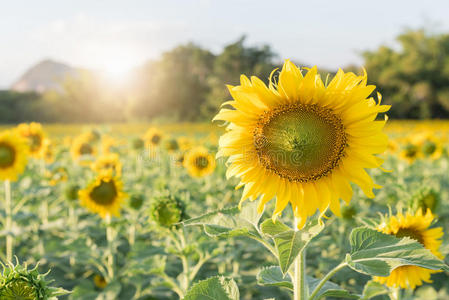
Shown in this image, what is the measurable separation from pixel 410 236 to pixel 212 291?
3.53ft

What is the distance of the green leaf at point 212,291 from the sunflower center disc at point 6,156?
3.37m

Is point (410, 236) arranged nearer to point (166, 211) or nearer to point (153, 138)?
point (166, 211)

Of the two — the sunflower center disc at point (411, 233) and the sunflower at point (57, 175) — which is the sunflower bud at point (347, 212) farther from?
the sunflower at point (57, 175)

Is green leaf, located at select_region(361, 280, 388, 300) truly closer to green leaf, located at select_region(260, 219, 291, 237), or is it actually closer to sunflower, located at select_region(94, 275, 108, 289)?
green leaf, located at select_region(260, 219, 291, 237)

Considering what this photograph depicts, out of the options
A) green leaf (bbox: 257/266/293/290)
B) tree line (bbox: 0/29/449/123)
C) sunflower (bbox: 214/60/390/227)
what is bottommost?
green leaf (bbox: 257/266/293/290)

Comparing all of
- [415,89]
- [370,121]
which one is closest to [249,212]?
[370,121]

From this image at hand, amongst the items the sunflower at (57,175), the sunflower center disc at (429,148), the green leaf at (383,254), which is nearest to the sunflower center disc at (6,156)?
the sunflower at (57,175)

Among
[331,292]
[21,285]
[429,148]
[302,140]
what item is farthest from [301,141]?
[429,148]

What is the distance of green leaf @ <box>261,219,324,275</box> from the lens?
123 centimetres

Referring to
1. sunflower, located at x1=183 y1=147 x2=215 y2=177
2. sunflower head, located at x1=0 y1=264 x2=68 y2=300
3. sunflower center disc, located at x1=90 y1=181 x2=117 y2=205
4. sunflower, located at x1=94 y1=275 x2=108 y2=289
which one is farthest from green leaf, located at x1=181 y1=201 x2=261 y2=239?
sunflower, located at x1=183 y1=147 x2=215 y2=177

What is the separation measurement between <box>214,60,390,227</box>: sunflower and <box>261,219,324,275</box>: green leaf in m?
0.04

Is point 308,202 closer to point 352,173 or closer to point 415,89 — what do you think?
point 352,173

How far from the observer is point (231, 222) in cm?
151

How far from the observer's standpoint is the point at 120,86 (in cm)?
3497
